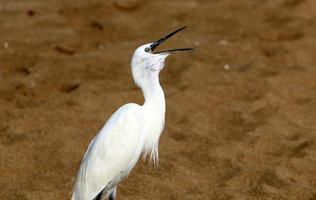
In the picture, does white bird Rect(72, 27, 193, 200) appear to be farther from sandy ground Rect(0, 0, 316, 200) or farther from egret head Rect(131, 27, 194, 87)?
sandy ground Rect(0, 0, 316, 200)

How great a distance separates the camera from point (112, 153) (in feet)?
11.5

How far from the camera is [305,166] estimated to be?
417cm

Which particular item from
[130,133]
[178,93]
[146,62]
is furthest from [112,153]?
[178,93]

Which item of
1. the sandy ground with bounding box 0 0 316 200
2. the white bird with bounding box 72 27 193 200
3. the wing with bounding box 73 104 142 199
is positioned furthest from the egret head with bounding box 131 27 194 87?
the sandy ground with bounding box 0 0 316 200

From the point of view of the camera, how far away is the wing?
3.48 meters

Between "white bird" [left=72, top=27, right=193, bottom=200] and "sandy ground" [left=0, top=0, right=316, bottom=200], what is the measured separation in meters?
0.43

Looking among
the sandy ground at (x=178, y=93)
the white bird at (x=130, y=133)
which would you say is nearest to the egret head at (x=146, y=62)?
the white bird at (x=130, y=133)

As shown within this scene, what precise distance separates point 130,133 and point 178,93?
1.80m

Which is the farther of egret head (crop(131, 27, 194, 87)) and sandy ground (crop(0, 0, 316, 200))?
sandy ground (crop(0, 0, 316, 200))

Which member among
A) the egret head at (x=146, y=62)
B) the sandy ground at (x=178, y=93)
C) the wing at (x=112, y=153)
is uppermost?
the egret head at (x=146, y=62)

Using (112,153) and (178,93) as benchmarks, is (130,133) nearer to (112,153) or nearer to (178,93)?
(112,153)

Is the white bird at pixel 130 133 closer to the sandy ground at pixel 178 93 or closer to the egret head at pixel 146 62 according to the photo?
the egret head at pixel 146 62

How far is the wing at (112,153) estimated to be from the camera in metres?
3.48

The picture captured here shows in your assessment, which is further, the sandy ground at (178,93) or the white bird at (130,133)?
the sandy ground at (178,93)
